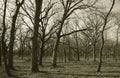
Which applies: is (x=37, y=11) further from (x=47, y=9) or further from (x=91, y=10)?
(x=47, y=9)

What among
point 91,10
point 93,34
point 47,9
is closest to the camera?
point 91,10

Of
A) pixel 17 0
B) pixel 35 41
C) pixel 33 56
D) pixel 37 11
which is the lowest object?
pixel 33 56

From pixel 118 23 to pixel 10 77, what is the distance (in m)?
40.3

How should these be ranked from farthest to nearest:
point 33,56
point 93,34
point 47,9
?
1. point 93,34
2. point 47,9
3. point 33,56

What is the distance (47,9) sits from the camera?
28000 mm

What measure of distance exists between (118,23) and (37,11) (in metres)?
35.8

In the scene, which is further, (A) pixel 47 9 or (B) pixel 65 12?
(A) pixel 47 9

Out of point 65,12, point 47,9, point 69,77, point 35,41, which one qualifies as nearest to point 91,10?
point 65,12

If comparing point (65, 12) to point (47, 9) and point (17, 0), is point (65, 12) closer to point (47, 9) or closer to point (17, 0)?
point (47, 9)

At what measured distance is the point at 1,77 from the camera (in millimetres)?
13484

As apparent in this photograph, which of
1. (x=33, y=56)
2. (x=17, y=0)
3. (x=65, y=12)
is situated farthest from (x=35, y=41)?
(x=65, y=12)

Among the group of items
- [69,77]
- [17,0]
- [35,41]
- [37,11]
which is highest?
[17,0]

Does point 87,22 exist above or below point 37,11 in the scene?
above

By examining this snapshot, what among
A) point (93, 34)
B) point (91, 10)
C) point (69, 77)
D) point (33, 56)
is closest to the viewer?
point (69, 77)
